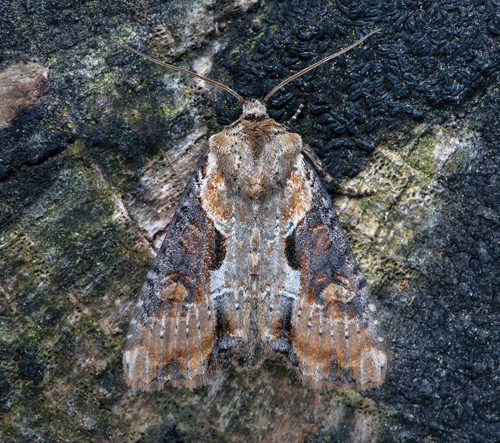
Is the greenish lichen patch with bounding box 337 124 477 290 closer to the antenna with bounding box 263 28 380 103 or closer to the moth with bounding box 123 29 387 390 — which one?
the moth with bounding box 123 29 387 390

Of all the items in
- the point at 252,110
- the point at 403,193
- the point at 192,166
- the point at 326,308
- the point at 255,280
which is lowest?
the point at 326,308

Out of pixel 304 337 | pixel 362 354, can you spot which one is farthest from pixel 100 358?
pixel 362 354

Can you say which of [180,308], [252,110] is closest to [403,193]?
[252,110]

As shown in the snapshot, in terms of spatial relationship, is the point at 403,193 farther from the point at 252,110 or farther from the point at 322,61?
the point at 252,110

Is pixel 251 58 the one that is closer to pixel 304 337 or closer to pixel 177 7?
pixel 177 7

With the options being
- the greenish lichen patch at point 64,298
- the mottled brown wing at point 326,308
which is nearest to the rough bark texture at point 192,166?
the greenish lichen patch at point 64,298

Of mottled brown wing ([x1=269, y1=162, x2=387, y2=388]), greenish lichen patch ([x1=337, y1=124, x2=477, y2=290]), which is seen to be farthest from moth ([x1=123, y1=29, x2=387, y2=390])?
greenish lichen patch ([x1=337, y1=124, x2=477, y2=290])
